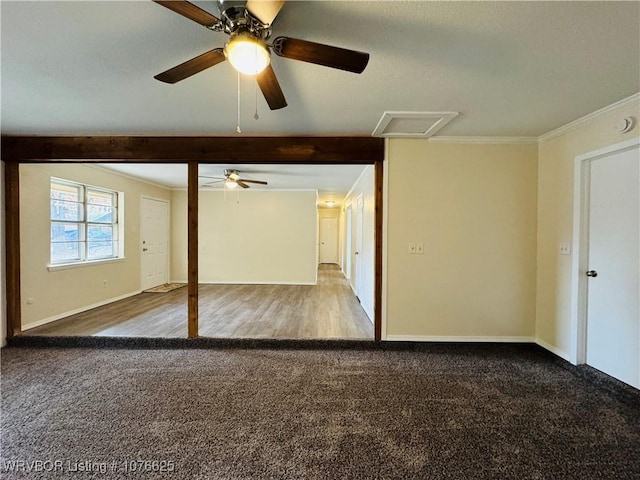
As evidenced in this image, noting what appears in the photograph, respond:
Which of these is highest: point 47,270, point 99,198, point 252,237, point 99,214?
point 99,198

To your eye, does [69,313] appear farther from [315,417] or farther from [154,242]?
[315,417]

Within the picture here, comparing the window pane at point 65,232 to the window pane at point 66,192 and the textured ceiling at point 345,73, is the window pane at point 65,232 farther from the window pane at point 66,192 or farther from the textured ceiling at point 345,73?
the textured ceiling at point 345,73

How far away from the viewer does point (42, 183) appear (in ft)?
13.0

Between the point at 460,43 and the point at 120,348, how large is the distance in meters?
4.12

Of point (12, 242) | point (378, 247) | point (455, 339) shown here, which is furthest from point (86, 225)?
point (455, 339)

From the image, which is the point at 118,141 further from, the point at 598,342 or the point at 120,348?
the point at 598,342

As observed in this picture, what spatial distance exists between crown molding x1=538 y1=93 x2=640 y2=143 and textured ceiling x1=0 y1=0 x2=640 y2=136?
3.8 inches

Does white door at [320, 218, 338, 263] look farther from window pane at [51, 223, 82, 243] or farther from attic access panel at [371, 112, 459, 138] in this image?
attic access panel at [371, 112, 459, 138]

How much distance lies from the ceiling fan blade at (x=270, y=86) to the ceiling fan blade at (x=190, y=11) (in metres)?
0.36

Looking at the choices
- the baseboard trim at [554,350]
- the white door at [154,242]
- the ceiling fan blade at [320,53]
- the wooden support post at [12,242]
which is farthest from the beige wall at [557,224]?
the white door at [154,242]

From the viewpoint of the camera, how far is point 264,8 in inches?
50.6

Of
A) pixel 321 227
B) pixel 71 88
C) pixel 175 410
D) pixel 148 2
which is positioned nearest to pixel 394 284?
pixel 175 410

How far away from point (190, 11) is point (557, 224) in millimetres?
3543

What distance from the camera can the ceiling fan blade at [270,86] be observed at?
5.62ft
